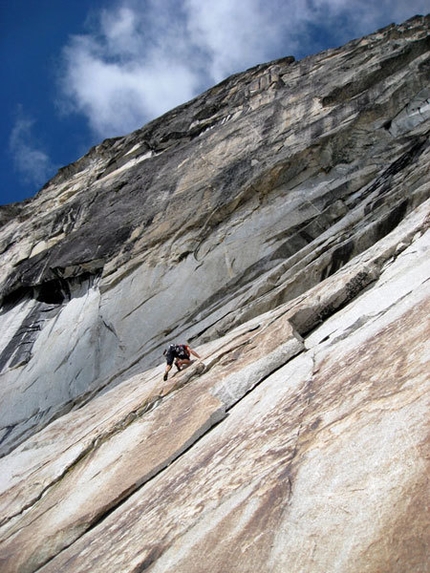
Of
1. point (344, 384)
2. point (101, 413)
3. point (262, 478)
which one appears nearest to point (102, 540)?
point (262, 478)

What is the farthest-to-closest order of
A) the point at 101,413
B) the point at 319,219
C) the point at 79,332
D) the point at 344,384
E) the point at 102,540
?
the point at 79,332 < the point at 319,219 < the point at 101,413 < the point at 102,540 < the point at 344,384

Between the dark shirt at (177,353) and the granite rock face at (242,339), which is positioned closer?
the granite rock face at (242,339)

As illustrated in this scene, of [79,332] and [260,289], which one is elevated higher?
[79,332]

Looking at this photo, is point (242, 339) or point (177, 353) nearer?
point (242, 339)

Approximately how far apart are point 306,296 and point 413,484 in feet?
24.1

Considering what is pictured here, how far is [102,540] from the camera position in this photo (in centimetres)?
693

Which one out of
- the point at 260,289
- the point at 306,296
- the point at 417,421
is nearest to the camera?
the point at 417,421

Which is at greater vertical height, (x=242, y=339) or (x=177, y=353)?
(x=177, y=353)

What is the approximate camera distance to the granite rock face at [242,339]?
494cm

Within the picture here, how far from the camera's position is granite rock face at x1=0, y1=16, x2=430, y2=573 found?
4.94m

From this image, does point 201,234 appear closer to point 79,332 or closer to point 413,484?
point 79,332

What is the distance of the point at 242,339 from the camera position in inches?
439

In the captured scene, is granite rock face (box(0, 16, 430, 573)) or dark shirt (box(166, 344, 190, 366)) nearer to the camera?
granite rock face (box(0, 16, 430, 573))

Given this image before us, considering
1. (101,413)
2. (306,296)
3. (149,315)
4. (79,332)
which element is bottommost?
(306,296)
